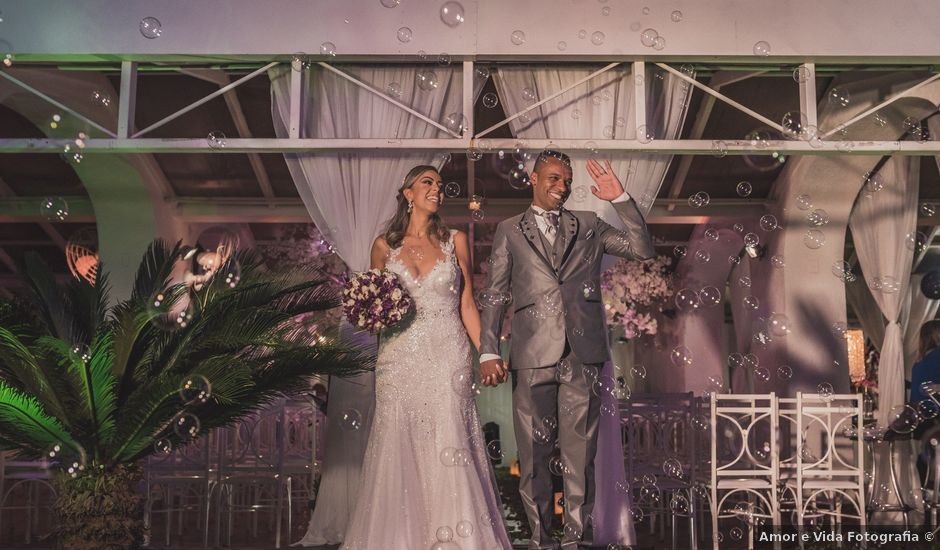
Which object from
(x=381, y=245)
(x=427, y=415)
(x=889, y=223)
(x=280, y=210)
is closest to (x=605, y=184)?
(x=381, y=245)

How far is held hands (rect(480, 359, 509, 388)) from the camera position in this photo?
5035 millimetres

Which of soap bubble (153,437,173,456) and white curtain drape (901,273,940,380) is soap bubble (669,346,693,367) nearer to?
soap bubble (153,437,173,456)

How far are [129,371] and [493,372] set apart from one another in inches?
89.4

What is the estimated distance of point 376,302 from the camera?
5.41 metres

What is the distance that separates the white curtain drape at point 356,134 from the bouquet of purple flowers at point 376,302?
2300 millimetres

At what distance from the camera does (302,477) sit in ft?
33.2

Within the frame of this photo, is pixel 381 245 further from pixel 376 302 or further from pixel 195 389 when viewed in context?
pixel 195 389

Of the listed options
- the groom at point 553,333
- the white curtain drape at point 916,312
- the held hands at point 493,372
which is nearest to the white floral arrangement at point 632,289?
the white curtain drape at point 916,312

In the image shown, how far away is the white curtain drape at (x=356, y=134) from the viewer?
314 inches

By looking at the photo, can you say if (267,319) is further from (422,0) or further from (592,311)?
(422,0)

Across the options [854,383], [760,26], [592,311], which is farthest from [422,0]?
[854,383]

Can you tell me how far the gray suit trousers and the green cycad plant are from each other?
1427 millimetres

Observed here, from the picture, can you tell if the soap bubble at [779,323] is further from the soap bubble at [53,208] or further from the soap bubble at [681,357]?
the soap bubble at [53,208]

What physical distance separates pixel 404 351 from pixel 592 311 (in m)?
1.10
